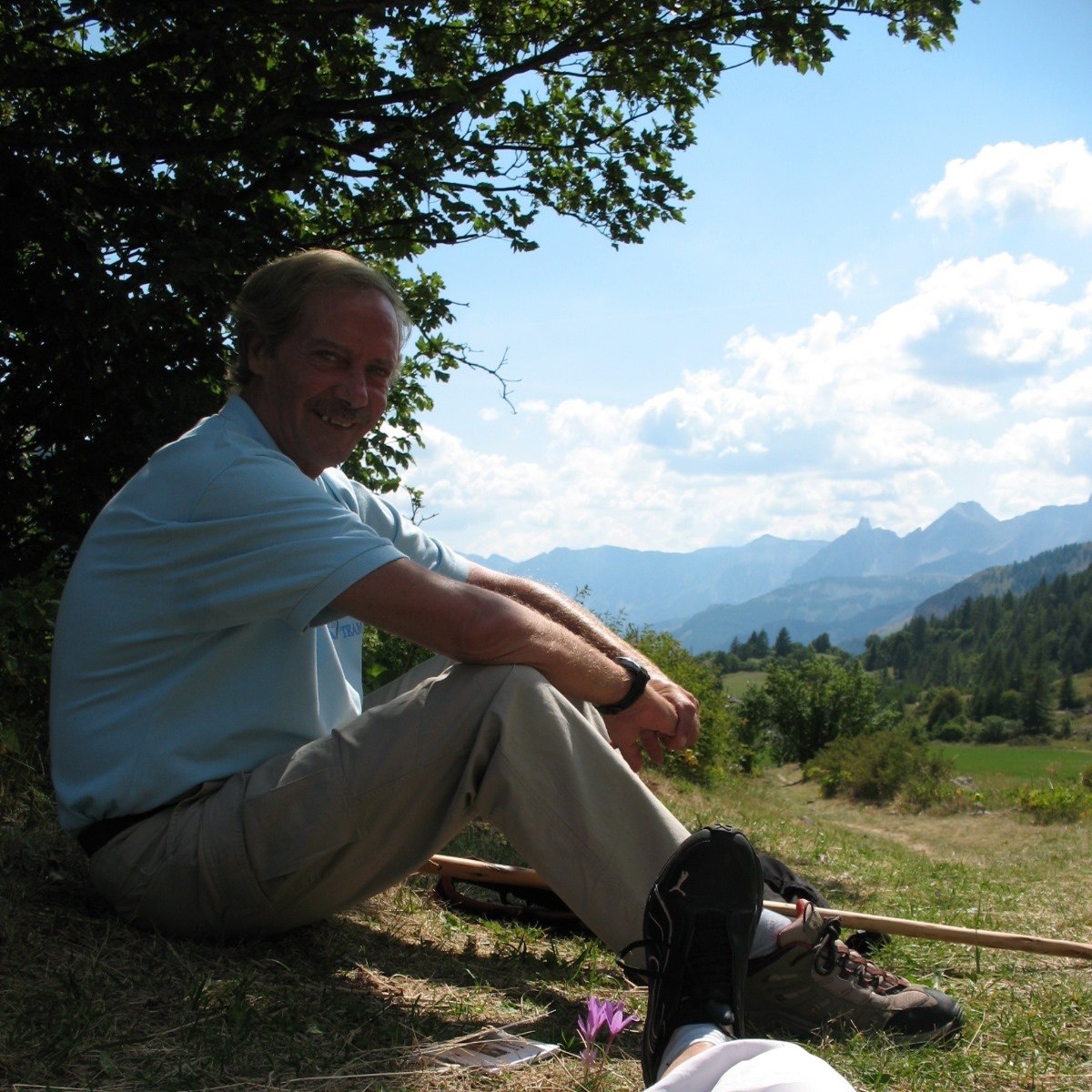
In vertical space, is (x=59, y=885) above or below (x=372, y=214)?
below

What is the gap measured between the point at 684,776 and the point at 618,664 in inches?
527

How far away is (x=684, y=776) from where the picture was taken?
1602 cm

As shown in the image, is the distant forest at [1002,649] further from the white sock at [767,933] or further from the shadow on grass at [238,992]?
the white sock at [767,933]

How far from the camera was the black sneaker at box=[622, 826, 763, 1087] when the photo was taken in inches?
89.9

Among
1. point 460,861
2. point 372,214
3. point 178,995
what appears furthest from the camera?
point 372,214

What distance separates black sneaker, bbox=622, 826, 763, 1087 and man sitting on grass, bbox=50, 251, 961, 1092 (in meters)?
0.04

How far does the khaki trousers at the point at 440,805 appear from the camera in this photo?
2592 mm

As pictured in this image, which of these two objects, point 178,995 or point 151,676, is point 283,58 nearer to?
point 151,676

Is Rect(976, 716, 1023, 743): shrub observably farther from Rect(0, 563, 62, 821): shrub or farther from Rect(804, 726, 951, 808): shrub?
Rect(0, 563, 62, 821): shrub

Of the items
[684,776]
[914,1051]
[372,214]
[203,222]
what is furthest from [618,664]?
[684,776]

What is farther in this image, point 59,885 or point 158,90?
point 158,90

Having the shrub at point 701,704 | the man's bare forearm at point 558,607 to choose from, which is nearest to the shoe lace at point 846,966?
the man's bare forearm at point 558,607

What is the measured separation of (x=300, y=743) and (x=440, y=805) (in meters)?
0.48

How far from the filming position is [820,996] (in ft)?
8.85
